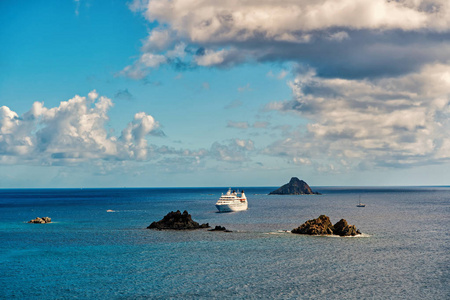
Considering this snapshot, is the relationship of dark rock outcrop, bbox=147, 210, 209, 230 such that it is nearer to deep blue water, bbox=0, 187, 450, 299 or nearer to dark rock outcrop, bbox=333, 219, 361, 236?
deep blue water, bbox=0, 187, 450, 299

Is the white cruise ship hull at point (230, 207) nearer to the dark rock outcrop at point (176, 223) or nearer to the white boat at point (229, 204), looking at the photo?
the white boat at point (229, 204)

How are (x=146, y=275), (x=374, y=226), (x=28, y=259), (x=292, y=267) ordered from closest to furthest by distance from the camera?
(x=146, y=275)
(x=292, y=267)
(x=28, y=259)
(x=374, y=226)

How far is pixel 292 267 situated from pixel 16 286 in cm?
3703

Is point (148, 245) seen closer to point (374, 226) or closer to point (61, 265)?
point (61, 265)

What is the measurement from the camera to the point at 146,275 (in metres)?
55.0

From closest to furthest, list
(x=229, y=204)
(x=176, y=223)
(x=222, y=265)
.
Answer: (x=222, y=265), (x=176, y=223), (x=229, y=204)

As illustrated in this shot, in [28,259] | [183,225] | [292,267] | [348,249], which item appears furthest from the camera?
[183,225]

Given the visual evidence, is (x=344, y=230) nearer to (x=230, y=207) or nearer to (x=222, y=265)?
(x=222, y=265)

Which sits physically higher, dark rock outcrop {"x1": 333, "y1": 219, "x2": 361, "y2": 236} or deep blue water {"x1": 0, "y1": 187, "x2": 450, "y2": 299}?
dark rock outcrop {"x1": 333, "y1": 219, "x2": 361, "y2": 236}

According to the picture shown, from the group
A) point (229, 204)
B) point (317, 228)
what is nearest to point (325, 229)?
point (317, 228)

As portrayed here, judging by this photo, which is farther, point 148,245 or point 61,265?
point 148,245

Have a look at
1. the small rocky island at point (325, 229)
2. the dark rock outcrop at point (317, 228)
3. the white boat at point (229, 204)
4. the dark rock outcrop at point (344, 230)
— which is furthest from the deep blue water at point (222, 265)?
the white boat at point (229, 204)

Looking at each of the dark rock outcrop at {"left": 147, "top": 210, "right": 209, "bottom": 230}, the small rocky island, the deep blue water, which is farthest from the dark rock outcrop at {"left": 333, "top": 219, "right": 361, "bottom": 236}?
the dark rock outcrop at {"left": 147, "top": 210, "right": 209, "bottom": 230}

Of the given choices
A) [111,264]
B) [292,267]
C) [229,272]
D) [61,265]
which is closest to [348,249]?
[292,267]
